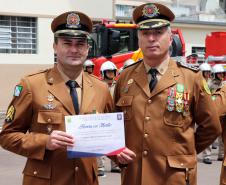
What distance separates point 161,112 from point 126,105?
0.28 metres

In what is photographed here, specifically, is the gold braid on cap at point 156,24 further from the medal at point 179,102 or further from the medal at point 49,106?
the medal at point 49,106

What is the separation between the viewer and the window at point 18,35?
1867cm

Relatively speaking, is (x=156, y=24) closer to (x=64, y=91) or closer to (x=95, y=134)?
(x=64, y=91)

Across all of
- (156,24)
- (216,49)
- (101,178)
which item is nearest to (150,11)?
(156,24)

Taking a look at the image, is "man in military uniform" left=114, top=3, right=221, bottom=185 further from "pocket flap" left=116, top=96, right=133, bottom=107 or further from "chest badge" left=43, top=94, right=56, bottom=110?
"chest badge" left=43, top=94, right=56, bottom=110

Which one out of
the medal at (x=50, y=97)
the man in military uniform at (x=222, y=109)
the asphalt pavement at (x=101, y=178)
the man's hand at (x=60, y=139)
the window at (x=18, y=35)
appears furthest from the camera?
the window at (x=18, y=35)

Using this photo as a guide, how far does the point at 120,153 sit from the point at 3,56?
628 inches

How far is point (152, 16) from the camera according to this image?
3.62 m

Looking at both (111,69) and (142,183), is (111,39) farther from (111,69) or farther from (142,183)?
(142,183)

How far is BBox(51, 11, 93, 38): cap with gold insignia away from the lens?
11.4 ft

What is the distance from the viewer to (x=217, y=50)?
49.8 feet

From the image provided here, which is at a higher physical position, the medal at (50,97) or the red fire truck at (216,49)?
the red fire truck at (216,49)

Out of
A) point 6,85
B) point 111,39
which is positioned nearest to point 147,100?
point 111,39

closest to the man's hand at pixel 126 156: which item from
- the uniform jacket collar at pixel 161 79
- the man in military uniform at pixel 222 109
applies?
the uniform jacket collar at pixel 161 79
